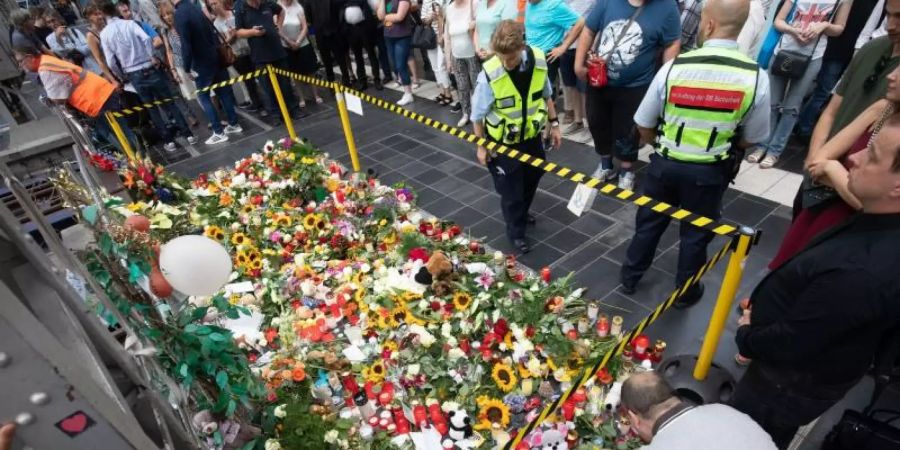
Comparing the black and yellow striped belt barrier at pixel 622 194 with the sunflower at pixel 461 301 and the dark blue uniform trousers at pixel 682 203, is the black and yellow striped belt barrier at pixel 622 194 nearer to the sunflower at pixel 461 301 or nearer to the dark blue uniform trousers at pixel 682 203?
the dark blue uniform trousers at pixel 682 203

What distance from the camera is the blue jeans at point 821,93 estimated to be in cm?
498

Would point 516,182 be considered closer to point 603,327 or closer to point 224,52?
point 603,327

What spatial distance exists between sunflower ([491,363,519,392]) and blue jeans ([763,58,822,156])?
4041mm

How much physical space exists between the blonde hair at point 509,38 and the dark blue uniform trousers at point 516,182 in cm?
81

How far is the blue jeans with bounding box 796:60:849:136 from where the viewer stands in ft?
16.4

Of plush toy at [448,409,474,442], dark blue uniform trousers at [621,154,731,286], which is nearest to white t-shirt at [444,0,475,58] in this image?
dark blue uniform trousers at [621,154,731,286]

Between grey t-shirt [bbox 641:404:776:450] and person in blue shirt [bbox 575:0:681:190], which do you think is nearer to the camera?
grey t-shirt [bbox 641:404:776:450]

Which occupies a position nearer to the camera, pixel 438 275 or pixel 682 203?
pixel 682 203

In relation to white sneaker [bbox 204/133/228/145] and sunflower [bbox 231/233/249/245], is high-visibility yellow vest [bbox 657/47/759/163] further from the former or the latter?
white sneaker [bbox 204/133/228/145]

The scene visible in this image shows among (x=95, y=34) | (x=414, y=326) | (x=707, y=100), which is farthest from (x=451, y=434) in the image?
(x=95, y=34)

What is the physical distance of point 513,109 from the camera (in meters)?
3.79

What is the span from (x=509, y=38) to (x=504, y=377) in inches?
90.9

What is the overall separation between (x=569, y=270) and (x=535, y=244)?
0.49 m

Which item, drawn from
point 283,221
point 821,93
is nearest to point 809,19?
point 821,93
